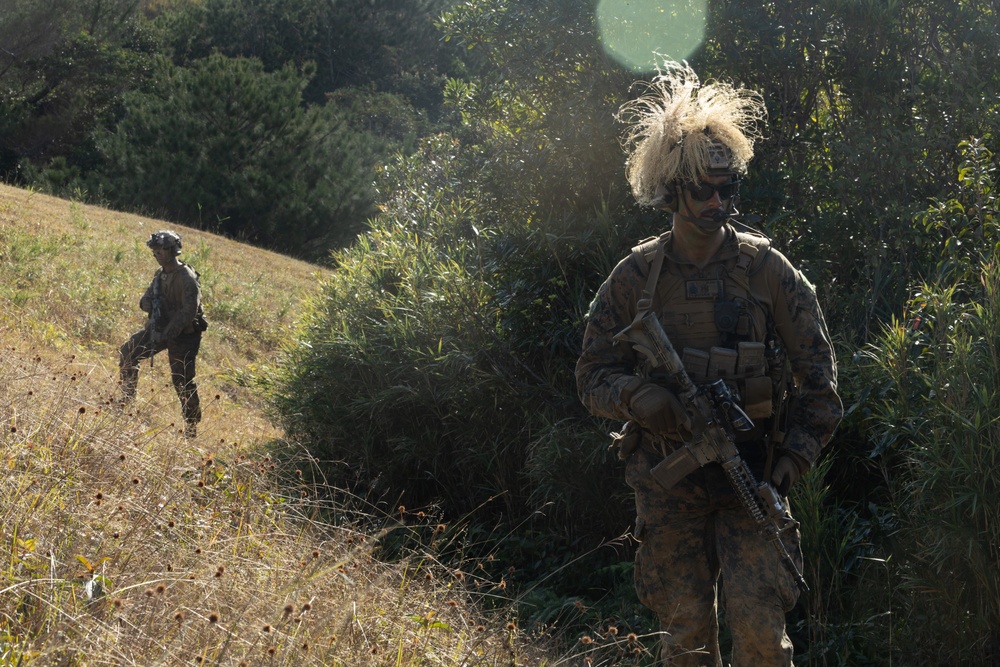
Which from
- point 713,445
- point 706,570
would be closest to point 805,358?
point 713,445

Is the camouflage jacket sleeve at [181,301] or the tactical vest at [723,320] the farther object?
the camouflage jacket sleeve at [181,301]

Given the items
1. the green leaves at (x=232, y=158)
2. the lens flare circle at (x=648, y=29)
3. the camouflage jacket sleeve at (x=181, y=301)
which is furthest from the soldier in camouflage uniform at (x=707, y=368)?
the green leaves at (x=232, y=158)

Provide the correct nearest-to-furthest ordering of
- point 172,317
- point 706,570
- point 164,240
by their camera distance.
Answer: point 706,570, point 164,240, point 172,317

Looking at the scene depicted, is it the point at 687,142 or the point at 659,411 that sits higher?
the point at 687,142

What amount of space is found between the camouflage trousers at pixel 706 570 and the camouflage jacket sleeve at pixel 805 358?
32 cm

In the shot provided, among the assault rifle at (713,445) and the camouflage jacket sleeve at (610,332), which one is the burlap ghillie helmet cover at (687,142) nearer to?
the camouflage jacket sleeve at (610,332)

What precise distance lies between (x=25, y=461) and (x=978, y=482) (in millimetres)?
3780

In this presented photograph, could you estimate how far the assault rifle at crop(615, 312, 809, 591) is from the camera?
11.1ft

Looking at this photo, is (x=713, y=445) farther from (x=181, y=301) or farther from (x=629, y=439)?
(x=181, y=301)

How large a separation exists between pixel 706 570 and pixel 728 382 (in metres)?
0.65

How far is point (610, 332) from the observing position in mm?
3781

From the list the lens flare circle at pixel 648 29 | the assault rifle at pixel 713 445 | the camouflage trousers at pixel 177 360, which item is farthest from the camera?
the camouflage trousers at pixel 177 360

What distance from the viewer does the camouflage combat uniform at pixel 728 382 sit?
358cm

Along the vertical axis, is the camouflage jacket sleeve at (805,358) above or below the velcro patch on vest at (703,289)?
below
